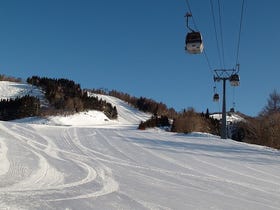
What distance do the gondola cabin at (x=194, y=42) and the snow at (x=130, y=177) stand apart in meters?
3.30

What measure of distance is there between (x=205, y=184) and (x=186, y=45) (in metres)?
7.15

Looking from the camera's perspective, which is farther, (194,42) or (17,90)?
(17,90)

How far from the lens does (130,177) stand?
7680 millimetres

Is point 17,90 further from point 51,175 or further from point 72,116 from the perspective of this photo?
point 51,175

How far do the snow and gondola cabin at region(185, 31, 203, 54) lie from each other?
3.30 metres

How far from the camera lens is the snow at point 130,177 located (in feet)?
18.5

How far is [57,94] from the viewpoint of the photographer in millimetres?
45094

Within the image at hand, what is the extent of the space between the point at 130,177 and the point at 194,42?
23.1 feet

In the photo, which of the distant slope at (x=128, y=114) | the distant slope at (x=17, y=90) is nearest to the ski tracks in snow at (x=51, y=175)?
the distant slope at (x=17, y=90)

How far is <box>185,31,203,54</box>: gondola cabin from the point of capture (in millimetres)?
13485

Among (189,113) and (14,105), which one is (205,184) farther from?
(14,105)

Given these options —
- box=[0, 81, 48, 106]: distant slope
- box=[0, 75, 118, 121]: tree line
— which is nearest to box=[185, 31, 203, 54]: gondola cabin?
box=[0, 75, 118, 121]: tree line

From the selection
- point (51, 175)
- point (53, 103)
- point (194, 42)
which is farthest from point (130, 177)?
point (53, 103)

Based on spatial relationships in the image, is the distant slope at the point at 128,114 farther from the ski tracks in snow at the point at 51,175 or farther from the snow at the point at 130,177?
the ski tracks in snow at the point at 51,175
